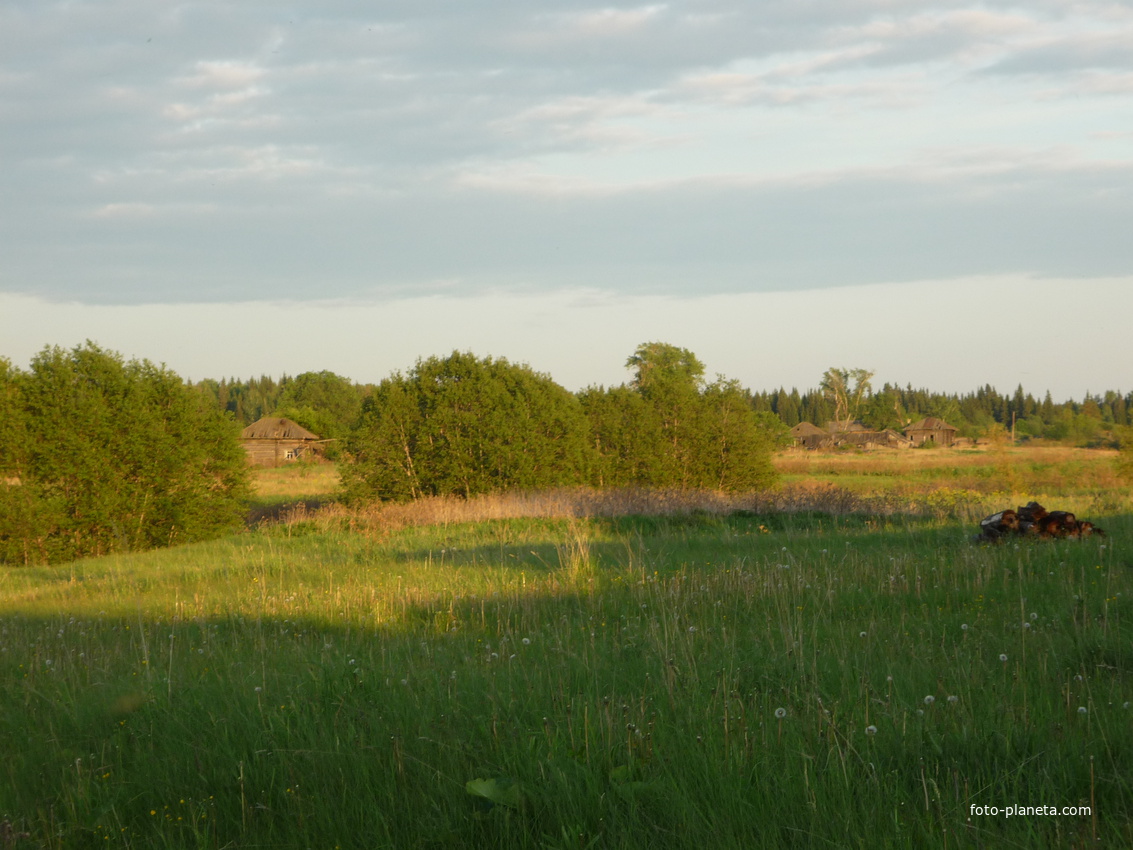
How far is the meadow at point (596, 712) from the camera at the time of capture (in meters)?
3.02

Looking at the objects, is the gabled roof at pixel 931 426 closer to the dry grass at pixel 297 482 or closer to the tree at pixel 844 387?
the tree at pixel 844 387

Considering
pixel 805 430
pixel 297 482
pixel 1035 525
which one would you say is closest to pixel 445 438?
pixel 1035 525

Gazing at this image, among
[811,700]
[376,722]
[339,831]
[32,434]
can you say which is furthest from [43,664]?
[32,434]

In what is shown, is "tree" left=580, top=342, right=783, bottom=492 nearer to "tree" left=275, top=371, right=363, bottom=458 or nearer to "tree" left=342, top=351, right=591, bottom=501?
"tree" left=342, top=351, right=591, bottom=501

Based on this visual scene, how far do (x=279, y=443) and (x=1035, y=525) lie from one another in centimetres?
7672

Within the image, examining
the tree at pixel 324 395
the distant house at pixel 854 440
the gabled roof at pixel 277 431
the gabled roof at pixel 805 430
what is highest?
the tree at pixel 324 395

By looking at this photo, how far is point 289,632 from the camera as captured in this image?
6.96 m

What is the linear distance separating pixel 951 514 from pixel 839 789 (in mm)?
14865

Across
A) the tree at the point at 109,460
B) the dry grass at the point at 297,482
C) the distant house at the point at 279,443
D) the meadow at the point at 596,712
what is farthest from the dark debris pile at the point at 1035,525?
the distant house at the point at 279,443

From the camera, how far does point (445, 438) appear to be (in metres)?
26.5

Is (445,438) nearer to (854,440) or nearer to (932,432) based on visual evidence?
(854,440)

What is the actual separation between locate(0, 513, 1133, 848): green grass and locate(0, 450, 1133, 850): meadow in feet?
0.06

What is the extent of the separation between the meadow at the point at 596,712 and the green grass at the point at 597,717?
19mm

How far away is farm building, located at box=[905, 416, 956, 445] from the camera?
114 m
